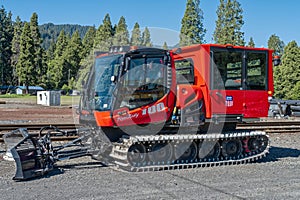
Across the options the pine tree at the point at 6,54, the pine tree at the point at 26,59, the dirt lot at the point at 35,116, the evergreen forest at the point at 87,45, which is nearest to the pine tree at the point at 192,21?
the evergreen forest at the point at 87,45

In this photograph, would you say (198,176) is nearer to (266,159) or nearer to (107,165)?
(107,165)

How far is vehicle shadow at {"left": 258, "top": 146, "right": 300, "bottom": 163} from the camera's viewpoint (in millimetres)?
11594

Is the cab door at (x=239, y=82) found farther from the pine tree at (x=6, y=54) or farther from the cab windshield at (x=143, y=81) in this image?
the pine tree at (x=6, y=54)

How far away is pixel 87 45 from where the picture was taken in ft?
256

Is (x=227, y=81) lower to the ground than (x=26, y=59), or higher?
lower

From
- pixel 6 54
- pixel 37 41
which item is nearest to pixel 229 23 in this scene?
pixel 37 41

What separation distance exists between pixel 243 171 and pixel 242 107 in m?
1.82

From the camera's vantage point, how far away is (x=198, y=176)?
29.6 ft

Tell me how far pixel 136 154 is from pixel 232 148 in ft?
9.47

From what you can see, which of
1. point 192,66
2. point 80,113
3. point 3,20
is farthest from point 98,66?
point 3,20

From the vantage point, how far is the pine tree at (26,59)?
68938 mm

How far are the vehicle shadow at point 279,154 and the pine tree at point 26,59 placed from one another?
61058 millimetres

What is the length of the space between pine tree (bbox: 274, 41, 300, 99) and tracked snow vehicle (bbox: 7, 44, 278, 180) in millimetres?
34680

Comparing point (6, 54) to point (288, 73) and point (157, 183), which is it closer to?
point (288, 73)
